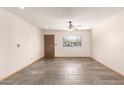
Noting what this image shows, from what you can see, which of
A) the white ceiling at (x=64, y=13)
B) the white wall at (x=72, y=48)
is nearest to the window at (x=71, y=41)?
the white wall at (x=72, y=48)

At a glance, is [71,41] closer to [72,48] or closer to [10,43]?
[72,48]

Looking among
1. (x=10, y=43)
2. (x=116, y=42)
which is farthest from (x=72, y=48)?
(x=10, y=43)

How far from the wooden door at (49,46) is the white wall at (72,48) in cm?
34

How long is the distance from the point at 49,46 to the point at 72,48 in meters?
1.96

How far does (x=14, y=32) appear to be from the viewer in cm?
598

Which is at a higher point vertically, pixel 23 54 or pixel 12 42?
pixel 12 42

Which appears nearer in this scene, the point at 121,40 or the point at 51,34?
the point at 121,40

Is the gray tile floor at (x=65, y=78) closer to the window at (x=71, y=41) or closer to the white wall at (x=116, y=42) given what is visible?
the white wall at (x=116, y=42)

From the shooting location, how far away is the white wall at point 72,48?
12.6 metres

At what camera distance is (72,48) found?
12.7 meters
